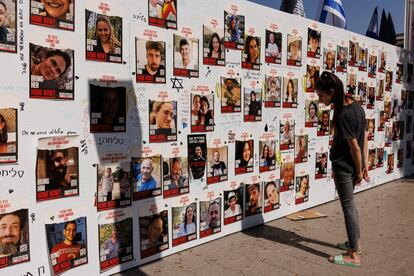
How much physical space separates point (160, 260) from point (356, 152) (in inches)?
84.2

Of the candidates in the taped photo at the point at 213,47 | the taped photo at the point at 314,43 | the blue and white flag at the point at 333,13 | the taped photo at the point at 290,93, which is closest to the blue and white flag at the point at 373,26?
the blue and white flag at the point at 333,13

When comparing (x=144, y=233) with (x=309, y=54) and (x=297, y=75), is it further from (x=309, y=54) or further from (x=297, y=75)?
(x=309, y=54)

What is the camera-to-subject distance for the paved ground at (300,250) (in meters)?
3.87

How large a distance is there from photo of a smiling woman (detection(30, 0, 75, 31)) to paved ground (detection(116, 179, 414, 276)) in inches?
86.5

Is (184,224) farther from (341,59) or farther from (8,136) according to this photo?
(341,59)

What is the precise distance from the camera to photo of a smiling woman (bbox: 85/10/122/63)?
11.2ft

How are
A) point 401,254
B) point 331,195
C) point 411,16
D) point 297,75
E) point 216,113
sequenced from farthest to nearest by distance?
point 411,16 → point 331,195 → point 297,75 → point 216,113 → point 401,254

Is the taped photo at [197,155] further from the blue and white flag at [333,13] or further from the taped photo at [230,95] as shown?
the blue and white flag at [333,13]

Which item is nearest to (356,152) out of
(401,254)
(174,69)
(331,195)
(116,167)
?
Result: (401,254)

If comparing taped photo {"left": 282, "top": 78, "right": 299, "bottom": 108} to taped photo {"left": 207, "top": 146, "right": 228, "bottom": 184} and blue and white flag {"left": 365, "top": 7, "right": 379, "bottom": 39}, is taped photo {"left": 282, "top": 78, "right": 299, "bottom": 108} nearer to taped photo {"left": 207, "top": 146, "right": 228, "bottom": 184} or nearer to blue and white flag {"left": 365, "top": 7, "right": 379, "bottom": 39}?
taped photo {"left": 207, "top": 146, "right": 228, "bottom": 184}

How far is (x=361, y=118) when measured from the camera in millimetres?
3996

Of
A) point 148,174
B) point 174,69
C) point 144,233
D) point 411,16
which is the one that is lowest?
point 144,233

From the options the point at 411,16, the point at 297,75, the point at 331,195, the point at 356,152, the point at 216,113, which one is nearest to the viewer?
the point at 356,152

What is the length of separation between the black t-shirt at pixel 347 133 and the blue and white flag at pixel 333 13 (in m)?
4.03
